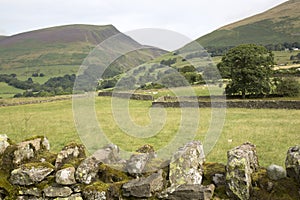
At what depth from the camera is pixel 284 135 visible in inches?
571

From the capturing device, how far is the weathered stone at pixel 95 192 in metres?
5.29

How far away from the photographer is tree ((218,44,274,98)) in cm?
3731

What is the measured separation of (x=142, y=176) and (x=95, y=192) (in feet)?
2.82

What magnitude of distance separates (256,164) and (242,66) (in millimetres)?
35427

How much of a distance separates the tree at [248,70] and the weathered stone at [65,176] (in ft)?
113

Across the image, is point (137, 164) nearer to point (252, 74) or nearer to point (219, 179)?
point (219, 179)

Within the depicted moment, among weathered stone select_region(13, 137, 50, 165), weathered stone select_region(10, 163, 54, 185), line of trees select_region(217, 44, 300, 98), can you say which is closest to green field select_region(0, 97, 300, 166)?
weathered stone select_region(13, 137, 50, 165)

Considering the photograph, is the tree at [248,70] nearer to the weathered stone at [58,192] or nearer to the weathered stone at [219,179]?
the weathered stone at [219,179]

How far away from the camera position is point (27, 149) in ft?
21.2

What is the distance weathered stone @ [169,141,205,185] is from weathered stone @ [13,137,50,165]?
3.16m

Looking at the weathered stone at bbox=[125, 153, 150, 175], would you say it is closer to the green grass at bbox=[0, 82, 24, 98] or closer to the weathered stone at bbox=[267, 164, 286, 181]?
the weathered stone at bbox=[267, 164, 286, 181]

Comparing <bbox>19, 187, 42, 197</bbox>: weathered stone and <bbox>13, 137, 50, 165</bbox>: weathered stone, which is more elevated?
<bbox>13, 137, 50, 165</bbox>: weathered stone

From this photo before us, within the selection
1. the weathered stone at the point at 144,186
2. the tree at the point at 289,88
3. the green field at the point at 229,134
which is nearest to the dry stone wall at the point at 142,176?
the weathered stone at the point at 144,186

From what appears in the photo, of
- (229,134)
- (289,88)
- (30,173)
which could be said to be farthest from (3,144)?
(289,88)
